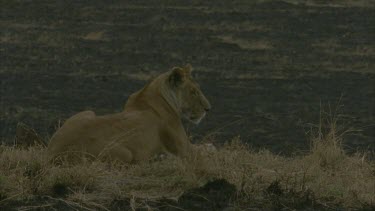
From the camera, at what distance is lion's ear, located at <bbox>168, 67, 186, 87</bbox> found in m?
8.36

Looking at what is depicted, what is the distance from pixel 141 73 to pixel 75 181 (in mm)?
17401

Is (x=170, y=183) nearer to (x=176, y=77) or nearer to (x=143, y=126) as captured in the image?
(x=143, y=126)

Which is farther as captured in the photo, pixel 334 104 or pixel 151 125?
pixel 334 104

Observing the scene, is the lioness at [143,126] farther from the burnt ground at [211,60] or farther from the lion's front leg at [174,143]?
the burnt ground at [211,60]

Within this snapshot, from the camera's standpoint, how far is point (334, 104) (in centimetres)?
1870

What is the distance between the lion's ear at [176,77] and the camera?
27.4 ft

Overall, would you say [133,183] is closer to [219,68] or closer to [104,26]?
[219,68]

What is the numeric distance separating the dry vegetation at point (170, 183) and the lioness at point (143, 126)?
0.38 metres

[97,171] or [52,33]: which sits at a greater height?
[97,171]

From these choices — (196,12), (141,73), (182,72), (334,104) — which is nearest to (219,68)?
(141,73)

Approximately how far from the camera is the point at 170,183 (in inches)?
236

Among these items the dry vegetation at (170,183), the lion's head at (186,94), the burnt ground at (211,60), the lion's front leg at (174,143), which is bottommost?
the burnt ground at (211,60)

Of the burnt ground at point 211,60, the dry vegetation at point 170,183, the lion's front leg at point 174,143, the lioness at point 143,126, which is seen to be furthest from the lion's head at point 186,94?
the burnt ground at point 211,60

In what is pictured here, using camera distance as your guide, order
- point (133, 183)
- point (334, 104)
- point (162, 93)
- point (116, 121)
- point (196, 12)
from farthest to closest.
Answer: point (196, 12), point (334, 104), point (162, 93), point (116, 121), point (133, 183)
